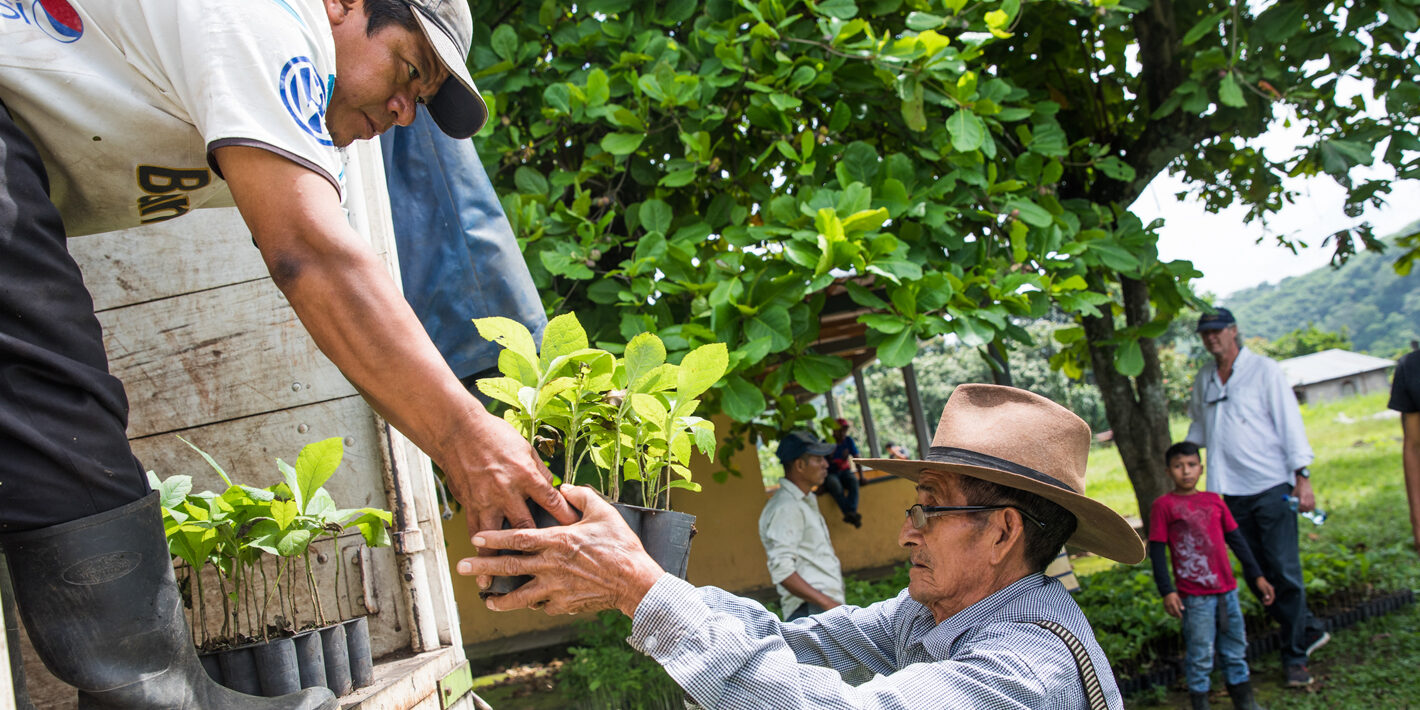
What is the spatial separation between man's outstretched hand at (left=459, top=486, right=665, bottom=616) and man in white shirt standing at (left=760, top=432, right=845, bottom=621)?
135 inches

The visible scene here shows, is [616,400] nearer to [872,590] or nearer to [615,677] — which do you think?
[615,677]

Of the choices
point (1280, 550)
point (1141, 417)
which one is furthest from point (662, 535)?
point (1141, 417)

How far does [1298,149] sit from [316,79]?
22.2 feet

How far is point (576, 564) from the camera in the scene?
1393mm

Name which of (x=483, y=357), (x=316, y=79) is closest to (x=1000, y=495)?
(x=483, y=357)

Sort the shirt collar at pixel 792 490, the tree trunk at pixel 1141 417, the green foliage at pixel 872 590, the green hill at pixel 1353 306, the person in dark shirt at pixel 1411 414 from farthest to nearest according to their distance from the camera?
the green hill at pixel 1353 306, the green foliage at pixel 872 590, the tree trunk at pixel 1141 417, the shirt collar at pixel 792 490, the person in dark shirt at pixel 1411 414

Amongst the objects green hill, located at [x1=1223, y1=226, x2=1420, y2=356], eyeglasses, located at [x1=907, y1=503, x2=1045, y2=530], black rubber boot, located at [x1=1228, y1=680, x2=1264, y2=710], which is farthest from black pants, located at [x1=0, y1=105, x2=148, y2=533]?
green hill, located at [x1=1223, y1=226, x2=1420, y2=356]

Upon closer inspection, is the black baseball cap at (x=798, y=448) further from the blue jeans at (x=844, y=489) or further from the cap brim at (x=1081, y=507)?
the blue jeans at (x=844, y=489)

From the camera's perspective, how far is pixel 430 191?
263cm

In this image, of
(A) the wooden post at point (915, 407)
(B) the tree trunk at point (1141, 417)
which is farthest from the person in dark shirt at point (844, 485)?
(B) the tree trunk at point (1141, 417)

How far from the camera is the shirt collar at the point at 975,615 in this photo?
1.86 m

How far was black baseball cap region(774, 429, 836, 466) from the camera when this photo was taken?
5137 mm

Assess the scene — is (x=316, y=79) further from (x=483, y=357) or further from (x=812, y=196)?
(x=812, y=196)

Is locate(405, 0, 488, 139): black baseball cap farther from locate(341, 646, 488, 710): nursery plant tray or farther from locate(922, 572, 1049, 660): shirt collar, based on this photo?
locate(922, 572, 1049, 660): shirt collar
